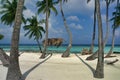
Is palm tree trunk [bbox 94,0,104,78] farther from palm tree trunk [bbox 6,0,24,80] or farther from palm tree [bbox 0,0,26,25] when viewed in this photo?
palm tree [bbox 0,0,26,25]

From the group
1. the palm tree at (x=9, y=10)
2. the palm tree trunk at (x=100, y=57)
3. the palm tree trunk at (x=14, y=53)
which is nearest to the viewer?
the palm tree trunk at (x=14, y=53)

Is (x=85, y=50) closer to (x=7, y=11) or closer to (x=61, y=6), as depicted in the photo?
(x=61, y=6)

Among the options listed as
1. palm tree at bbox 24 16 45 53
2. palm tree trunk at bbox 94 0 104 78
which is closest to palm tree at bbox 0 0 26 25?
palm tree at bbox 24 16 45 53

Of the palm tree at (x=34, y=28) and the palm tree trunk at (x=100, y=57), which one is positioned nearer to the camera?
the palm tree trunk at (x=100, y=57)

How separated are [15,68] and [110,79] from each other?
550cm

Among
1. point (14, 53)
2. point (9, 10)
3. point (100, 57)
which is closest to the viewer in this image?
point (14, 53)

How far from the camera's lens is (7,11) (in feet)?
129

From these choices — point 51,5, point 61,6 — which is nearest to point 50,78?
point 61,6

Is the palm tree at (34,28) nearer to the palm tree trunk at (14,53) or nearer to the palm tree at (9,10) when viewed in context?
the palm tree at (9,10)

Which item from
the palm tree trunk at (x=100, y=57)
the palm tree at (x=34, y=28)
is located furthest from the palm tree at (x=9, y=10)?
the palm tree trunk at (x=100, y=57)

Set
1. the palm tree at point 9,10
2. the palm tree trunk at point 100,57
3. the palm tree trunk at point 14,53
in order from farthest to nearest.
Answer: the palm tree at point 9,10, the palm tree trunk at point 100,57, the palm tree trunk at point 14,53

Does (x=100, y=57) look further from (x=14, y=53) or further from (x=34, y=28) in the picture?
(x=34, y=28)

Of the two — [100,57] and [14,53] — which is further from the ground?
[14,53]

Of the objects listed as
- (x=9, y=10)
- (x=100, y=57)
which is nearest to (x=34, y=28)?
(x=9, y=10)
